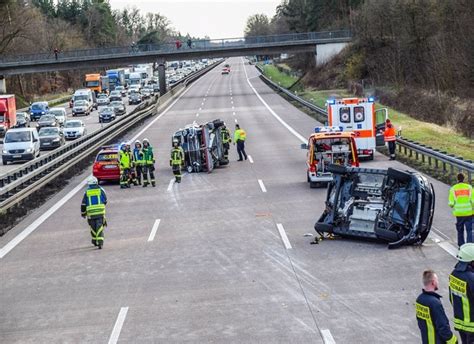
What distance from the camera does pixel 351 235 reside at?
18125 mm

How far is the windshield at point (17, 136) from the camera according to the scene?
42281 mm

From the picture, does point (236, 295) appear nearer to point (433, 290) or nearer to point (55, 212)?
point (433, 290)

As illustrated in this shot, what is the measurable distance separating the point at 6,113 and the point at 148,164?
33.3 m

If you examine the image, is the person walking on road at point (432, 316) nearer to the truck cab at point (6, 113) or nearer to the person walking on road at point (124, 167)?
the person walking on road at point (124, 167)

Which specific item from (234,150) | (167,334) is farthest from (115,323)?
(234,150)

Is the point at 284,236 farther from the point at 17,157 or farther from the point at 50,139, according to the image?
the point at 50,139

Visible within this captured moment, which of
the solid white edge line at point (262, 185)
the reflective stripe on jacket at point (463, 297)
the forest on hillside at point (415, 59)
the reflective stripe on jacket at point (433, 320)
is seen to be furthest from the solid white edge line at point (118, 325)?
the forest on hillside at point (415, 59)

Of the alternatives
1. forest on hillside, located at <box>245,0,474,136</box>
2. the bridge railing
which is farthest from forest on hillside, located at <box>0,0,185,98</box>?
forest on hillside, located at <box>245,0,474,136</box>

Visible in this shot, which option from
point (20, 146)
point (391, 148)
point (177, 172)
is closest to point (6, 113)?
point (20, 146)

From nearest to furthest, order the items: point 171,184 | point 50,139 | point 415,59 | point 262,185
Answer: point 262,185 < point 171,184 < point 50,139 < point 415,59

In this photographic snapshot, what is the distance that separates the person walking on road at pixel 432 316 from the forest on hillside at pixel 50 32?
314 feet

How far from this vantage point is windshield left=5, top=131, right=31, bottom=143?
1665 inches

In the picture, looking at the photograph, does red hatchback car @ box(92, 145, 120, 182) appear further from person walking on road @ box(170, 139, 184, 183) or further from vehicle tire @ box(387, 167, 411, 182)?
vehicle tire @ box(387, 167, 411, 182)

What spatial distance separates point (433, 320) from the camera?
8.67 m
